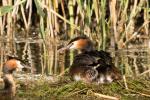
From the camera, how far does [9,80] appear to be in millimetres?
7445

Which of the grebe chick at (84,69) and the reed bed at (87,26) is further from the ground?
the reed bed at (87,26)

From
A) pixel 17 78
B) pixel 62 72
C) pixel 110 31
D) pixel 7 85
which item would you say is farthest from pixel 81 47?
pixel 110 31

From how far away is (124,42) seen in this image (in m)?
11.3

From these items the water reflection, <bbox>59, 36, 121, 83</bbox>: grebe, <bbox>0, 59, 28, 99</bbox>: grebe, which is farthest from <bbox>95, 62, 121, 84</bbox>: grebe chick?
<bbox>0, 59, 28, 99</bbox>: grebe

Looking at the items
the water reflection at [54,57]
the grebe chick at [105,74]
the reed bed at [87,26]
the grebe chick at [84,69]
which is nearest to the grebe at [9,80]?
the grebe chick at [84,69]

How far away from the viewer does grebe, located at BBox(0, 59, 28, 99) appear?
7232mm

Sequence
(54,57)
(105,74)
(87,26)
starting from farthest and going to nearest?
(87,26), (54,57), (105,74)

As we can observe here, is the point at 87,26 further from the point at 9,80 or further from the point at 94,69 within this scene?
the point at 9,80

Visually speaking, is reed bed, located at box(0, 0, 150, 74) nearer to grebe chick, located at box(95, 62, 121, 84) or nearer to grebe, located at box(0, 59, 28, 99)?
grebe, located at box(0, 59, 28, 99)

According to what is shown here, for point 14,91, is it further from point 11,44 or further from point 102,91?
point 11,44

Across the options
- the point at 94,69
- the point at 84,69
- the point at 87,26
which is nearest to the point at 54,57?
the point at 87,26

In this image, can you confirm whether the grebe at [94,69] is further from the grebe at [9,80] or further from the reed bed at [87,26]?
the reed bed at [87,26]

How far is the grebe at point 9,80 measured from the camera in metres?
7.23

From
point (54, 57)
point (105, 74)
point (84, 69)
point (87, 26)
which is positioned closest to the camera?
point (105, 74)
